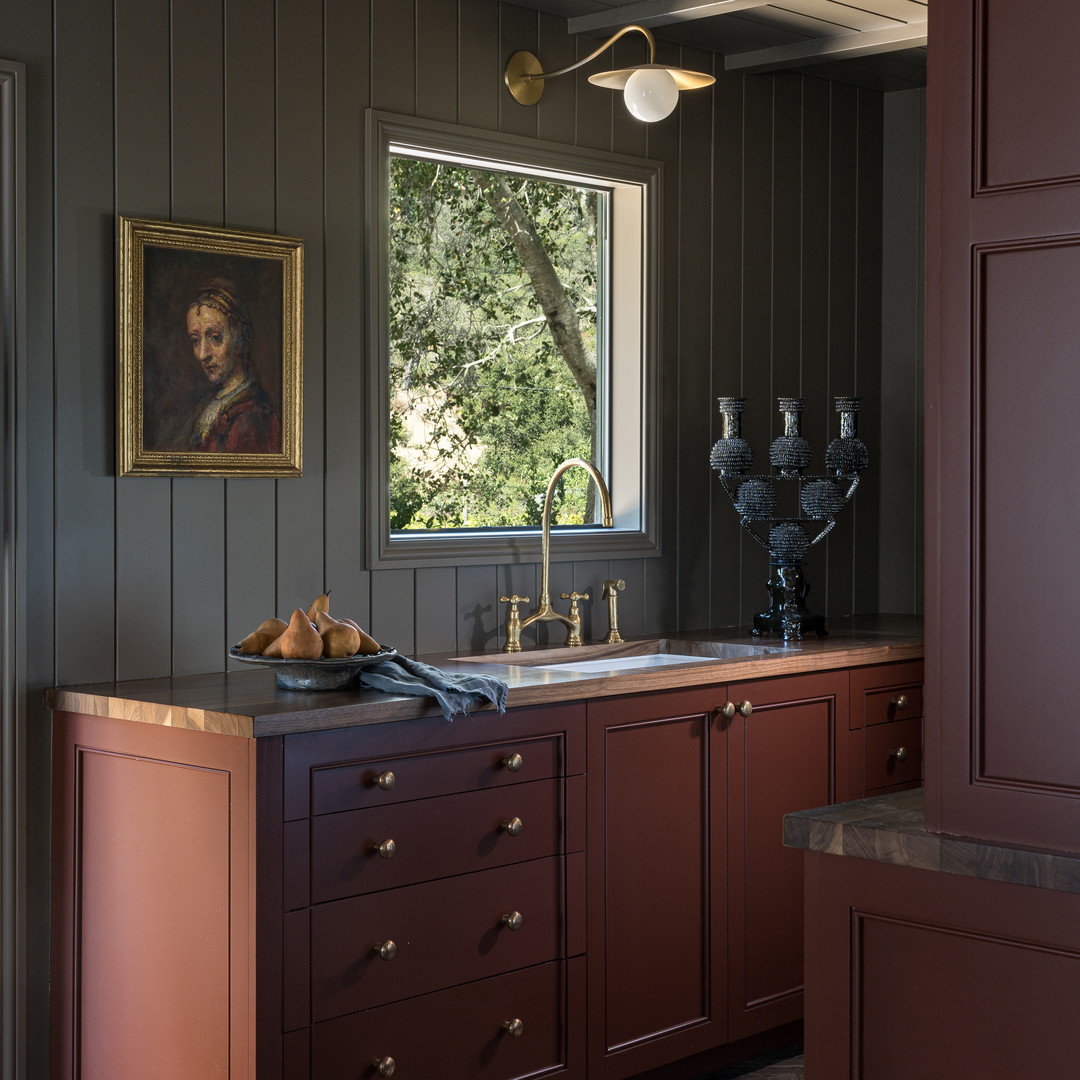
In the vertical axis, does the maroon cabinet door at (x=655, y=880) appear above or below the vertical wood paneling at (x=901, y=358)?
below

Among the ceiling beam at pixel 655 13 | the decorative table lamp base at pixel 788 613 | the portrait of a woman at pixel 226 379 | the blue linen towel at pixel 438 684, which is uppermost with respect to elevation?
the ceiling beam at pixel 655 13

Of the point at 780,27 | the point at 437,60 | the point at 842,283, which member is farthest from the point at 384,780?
the point at 842,283

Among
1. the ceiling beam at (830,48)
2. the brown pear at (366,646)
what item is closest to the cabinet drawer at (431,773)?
the brown pear at (366,646)

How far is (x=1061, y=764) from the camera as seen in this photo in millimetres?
1597

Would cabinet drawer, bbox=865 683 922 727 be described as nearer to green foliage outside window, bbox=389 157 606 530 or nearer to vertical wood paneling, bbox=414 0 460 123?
green foliage outside window, bbox=389 157 606 530

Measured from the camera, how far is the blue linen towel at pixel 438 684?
2598 millimetres

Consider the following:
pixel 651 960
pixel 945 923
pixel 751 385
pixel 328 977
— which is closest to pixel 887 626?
pixel 751 385

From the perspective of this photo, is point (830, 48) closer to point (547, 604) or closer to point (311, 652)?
point (547, 604)

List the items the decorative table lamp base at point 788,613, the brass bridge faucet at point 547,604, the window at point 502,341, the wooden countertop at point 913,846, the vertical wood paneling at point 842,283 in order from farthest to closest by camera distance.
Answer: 1. the vertical wood paneling at point 842,283
2. the decorative table lamp base at point 788,613
3. the brass bridge faucet at point 547,604
4. the window at point 502,341
5. the wooden countertop at point 913,846

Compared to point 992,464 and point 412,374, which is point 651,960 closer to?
point 412,374

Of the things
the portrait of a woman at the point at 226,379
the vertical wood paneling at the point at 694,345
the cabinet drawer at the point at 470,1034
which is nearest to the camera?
the cabinet drawer at the point at 470,1034

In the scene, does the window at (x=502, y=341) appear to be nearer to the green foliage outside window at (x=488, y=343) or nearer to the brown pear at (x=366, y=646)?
the green foliage outside window at (x=488, y=343)

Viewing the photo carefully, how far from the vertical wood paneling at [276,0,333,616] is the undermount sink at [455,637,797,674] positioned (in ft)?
1.47

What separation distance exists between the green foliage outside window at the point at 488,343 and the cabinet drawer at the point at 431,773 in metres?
0.82
